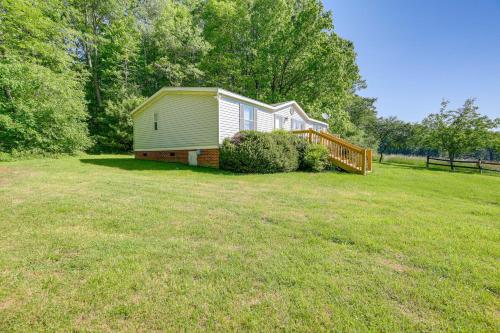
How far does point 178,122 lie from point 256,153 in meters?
5.55

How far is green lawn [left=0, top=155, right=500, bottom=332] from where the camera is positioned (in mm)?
1959

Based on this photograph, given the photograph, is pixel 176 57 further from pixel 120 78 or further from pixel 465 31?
pixel 465 31

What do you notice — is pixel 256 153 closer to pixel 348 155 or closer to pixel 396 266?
pixel 348 155

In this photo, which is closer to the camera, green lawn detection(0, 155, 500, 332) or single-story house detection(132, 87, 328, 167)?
green lawn detection(0, 155, 500, 332)

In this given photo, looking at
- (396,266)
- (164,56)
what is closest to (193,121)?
(396,266)

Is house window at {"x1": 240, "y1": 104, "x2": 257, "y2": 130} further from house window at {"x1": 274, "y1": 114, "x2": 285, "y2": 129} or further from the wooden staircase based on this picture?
→ the wooden staircase

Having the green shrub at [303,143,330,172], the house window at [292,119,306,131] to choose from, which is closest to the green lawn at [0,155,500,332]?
the green shrub at [303,143,330,172]

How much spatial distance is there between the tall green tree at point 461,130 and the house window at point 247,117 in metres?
18.4

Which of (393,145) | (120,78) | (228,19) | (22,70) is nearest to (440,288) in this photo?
(22,70)

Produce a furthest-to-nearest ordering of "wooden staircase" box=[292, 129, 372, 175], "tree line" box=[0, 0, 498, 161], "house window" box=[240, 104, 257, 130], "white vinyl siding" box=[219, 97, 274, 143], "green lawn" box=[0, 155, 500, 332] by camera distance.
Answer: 1. "tree line" box=[0, 0, 498, 161]
2. "house window" box=[240, 104, 257, 130]
3. "white vinyl siding" box=[219, 97, 274, 143]
4. "wooden staircase" box=[292, 129, 372, 175]
5. "green lawn" box=[0, 155, 500, 332]

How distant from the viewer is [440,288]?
239 centimetres

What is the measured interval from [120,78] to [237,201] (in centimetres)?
2346

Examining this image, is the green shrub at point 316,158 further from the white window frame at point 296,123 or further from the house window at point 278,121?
the white window frame at point 296,123

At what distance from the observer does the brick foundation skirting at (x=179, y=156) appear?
37.1 feet
